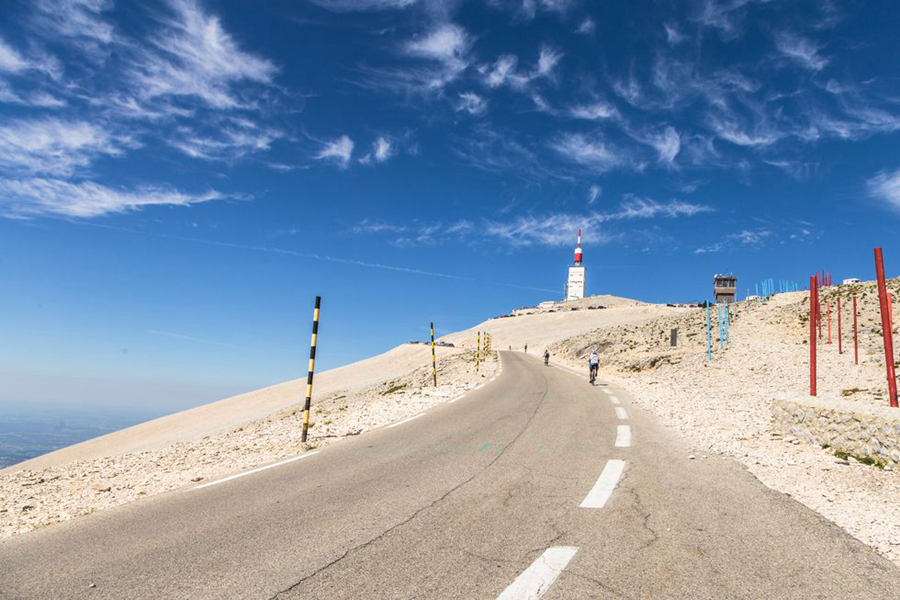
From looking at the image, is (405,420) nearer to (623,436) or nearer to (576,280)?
(623,436)

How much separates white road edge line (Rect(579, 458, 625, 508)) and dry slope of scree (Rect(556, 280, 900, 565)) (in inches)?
68.2

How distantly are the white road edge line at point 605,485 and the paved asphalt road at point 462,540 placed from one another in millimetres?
37

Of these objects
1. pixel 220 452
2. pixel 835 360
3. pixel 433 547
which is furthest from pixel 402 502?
pixel 835 360

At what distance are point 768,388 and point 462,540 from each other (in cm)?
1924

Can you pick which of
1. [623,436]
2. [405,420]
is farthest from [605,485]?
[405,420]

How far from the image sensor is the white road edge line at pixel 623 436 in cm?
860

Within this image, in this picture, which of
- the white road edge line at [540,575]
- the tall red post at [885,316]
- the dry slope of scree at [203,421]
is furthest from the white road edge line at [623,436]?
the dry slope of scree at [203,421]

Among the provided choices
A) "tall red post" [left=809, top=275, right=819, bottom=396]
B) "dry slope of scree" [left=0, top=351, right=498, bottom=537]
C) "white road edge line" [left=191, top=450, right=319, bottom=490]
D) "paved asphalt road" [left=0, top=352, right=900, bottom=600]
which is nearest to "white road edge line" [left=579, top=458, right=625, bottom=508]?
"paved asphalt road" [left=0, top=352, right=900, bottom=600]

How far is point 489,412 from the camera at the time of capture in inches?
520

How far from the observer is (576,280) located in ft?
584

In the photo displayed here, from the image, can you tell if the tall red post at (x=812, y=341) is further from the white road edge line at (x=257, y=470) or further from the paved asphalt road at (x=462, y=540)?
the white road edge line at (x=257, y=470)

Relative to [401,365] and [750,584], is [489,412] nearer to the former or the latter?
[750,584]

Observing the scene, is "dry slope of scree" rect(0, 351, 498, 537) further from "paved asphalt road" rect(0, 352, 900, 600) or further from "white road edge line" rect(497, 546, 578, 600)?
"white road edge line" rect(497, 546, 578, 600)

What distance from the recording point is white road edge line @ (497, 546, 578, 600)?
10.4 feet
